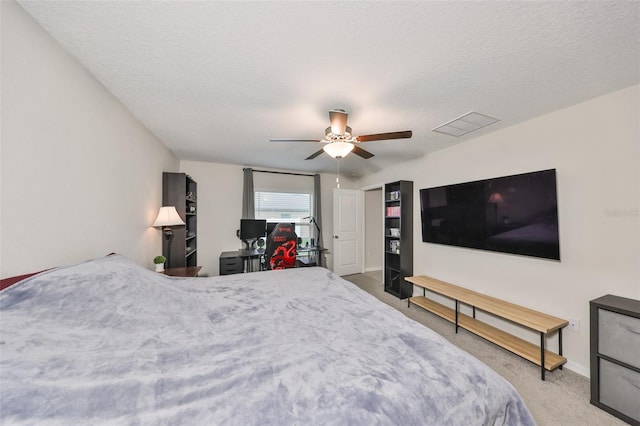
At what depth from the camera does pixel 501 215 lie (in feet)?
8.47

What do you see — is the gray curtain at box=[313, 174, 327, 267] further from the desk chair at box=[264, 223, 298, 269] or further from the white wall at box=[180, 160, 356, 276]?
the desk chair at box=[264, 223, 298, 269]

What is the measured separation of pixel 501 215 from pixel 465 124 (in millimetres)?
1138

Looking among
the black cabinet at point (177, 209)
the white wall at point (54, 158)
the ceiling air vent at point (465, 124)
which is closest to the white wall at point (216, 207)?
the black cabinet at point (177, 209)

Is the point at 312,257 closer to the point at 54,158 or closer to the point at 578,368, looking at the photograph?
the point at 578,368

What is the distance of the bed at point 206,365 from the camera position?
68 cm

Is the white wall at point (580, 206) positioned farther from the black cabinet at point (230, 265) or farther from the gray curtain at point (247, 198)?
the gray curtain at point (247, 198)

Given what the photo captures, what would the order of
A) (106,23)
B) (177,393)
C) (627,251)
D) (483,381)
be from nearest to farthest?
(177,393)
(483,381)
(106,23)
(627,251)

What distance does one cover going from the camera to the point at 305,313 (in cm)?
147

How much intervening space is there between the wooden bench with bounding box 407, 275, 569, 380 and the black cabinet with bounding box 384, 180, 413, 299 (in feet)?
1.96

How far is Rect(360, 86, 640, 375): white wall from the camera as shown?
1.82 meters

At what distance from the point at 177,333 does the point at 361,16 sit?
1.91 metres

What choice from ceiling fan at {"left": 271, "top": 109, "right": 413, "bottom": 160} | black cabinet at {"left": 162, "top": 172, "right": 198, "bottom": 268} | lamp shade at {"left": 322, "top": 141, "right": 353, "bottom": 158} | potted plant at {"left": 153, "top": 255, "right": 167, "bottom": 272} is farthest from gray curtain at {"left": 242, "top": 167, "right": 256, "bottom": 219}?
lamp shade at {"left": 322, "top": 141, "right": 353, "bottom": 158}

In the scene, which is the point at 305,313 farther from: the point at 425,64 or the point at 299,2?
the point at 425,64

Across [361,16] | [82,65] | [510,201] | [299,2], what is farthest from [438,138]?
[82,65]
